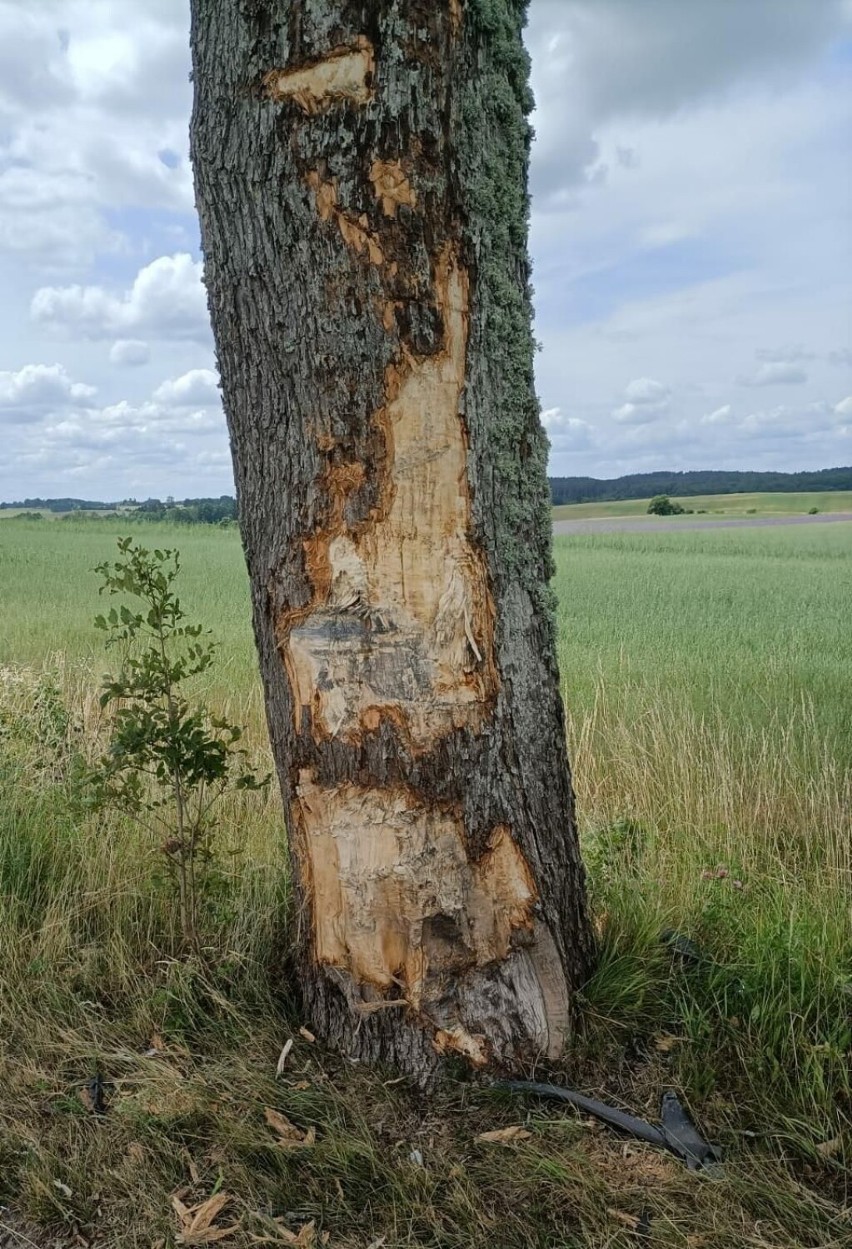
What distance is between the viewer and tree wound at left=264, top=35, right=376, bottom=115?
1924 mm

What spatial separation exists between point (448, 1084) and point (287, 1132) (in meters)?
0.40

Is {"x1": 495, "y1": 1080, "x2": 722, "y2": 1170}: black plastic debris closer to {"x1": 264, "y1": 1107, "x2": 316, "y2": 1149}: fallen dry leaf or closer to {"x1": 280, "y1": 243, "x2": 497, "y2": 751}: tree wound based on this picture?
{"x1": 264, "y1": 1107, "x2": 316, "y2": 1149}: fallen dry leaf

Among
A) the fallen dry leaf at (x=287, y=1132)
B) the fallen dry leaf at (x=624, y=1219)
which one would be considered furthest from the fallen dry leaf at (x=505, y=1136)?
the fallen dry leaf at (x=287, y=1132)

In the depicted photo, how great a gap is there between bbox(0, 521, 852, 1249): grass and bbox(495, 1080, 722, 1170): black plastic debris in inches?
1.6

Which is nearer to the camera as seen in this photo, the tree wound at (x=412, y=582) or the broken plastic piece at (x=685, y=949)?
the tree wound at (x=412, y=582)

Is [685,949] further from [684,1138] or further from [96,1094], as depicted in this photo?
[96,1094]

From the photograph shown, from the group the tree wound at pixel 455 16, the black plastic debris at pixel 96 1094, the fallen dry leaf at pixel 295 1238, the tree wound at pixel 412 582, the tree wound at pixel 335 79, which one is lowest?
the fallen dry leaf at pixel 295 1238

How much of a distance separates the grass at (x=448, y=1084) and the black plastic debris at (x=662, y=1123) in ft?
0.13

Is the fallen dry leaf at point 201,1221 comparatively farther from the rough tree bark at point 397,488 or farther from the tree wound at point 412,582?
the tree wound at point 412,582

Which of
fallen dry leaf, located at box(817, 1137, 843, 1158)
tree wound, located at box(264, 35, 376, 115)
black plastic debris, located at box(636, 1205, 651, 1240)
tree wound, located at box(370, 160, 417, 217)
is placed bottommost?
black plastic debris, located at box(636, 1205, 651, 1240)

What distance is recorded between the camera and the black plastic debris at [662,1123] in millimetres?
2059

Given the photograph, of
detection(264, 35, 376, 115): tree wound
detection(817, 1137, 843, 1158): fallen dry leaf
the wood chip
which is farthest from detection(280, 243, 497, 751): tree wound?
detection(817, 1137, 843, 1158): fallen dry leaf

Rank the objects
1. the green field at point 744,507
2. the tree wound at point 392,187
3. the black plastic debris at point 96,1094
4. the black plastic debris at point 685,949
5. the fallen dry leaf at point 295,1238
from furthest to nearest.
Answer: the green field at point 744,507 < the black plastic debris at point 685,949 < the black plastic debris at point 96,1094 < the tree wound at point 392,187 < the fallen dry leaf at point 295,1238

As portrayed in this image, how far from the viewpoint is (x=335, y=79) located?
1.93m
